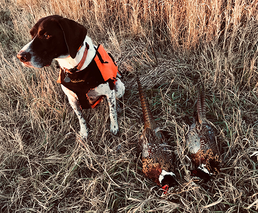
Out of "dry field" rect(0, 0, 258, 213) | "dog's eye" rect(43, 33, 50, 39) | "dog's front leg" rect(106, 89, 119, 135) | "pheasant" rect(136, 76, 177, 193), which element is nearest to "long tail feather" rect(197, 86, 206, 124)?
"dry field" rect(0, 0, 258, 213)

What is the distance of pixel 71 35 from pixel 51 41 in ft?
0.58

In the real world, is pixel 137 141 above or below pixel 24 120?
below

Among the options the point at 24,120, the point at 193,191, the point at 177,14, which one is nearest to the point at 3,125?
the point at 24,120

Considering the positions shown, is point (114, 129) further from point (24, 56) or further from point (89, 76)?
point (24, 56)

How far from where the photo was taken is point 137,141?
2.22 m

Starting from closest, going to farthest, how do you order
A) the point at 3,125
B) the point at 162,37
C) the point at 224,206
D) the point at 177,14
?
the point at 224,206 → the point at 3,125 → the point at 177,14 → the point at 162,37

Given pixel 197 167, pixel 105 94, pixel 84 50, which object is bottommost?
pixel 197 167

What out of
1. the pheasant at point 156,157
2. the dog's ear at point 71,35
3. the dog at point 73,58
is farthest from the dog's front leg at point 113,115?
the dog's ear at point 71,35

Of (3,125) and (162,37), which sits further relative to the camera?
(162,37)

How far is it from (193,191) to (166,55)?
2066 millimetres

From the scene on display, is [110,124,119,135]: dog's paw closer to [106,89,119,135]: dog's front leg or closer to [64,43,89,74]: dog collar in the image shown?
[106,89,119,135]: dog's front leg

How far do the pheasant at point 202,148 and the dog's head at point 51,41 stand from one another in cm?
135

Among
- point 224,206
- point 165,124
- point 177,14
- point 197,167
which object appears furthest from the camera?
point 177,14

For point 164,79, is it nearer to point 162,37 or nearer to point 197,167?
point 162,37
